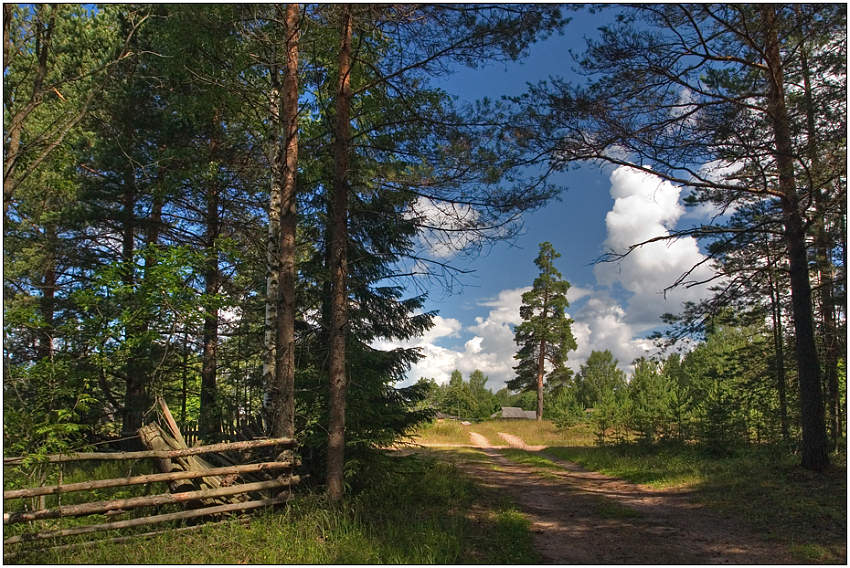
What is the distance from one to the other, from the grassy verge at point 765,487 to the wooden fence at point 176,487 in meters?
7.42

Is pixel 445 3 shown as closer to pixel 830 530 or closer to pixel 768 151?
pixel 768 151

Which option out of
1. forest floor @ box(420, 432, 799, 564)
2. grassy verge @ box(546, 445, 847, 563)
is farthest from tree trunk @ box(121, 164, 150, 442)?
grassy verge @ box(546, 445, 847, 563)

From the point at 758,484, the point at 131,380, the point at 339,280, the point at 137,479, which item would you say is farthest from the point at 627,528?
the point at 131,380

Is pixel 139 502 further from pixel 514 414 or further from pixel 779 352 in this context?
pixel 514 414

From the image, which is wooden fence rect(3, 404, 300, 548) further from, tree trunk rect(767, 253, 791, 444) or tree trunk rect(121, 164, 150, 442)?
tree trunk rect(767, 253, 791, 444)

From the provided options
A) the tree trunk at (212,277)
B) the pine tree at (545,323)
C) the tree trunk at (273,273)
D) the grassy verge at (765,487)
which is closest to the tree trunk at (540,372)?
the pine tree at (545,323)

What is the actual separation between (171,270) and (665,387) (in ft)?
66.5

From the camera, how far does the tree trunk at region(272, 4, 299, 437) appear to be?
24.7ft

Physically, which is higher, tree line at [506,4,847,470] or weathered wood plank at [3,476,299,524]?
tree line at [506,4,847,470]

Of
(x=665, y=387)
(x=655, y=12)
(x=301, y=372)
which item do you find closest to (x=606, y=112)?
(x=655, y=12)

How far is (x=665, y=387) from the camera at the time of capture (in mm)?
20250

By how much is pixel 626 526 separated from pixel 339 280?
621 cm

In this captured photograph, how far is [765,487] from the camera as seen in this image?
29.7ft

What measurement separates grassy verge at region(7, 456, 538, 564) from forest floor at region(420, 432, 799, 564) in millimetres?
656
